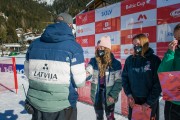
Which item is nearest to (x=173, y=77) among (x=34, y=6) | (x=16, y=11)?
(x=16, y=11)

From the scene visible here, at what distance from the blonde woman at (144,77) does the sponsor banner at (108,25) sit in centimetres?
180

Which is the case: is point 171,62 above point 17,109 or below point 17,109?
above

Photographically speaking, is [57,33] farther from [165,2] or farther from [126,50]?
[126,50]

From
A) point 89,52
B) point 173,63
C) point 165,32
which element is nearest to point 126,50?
point 165,32

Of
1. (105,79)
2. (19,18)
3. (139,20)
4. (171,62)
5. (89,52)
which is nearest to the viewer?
(171,62)

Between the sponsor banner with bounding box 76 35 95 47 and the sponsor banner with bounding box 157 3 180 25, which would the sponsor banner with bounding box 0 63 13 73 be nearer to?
the sponsor banner with bounding box 76 35 95 47

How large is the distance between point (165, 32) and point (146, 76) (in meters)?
1.13

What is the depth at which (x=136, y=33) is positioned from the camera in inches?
162

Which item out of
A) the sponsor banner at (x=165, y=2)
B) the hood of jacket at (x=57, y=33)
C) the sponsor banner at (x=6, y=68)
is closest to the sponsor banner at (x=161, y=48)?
the sponsor banner at (x=165, y=2)

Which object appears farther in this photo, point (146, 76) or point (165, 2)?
point (165, 2)

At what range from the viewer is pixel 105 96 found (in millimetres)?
3283

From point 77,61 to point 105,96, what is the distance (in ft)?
4.07

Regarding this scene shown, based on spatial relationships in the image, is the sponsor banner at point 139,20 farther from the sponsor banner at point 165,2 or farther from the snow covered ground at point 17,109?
the snow covered ground at point 17,109

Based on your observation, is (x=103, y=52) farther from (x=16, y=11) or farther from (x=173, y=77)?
(x=16, y=11)
